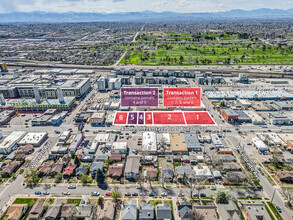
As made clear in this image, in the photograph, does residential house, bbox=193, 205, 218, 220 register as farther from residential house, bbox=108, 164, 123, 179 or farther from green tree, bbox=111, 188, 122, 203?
residential house, bbox=108, 164, 123, 179

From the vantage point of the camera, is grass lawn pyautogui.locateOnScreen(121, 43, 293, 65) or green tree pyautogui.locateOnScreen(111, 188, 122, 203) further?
grass lawn pyautogui.locateOnScreen(121, 43, 293, 65)

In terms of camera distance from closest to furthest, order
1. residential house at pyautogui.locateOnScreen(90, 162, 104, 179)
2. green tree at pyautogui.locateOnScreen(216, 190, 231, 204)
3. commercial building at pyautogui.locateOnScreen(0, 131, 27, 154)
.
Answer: green tree at pyautogui.locateOnScreen(216, 190, 231, 204), residential house at pyautogui.locateOnScreen(90, 162, 104, 179), commercial building at pyautogui.locateOnScreen(0, 131, 27, 154)

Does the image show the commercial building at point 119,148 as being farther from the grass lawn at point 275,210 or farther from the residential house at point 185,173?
the grass lawn at point 275,210

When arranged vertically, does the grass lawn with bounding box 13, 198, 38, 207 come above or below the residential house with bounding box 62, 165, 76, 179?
below

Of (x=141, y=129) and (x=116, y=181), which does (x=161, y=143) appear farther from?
(x=116, y=181)
